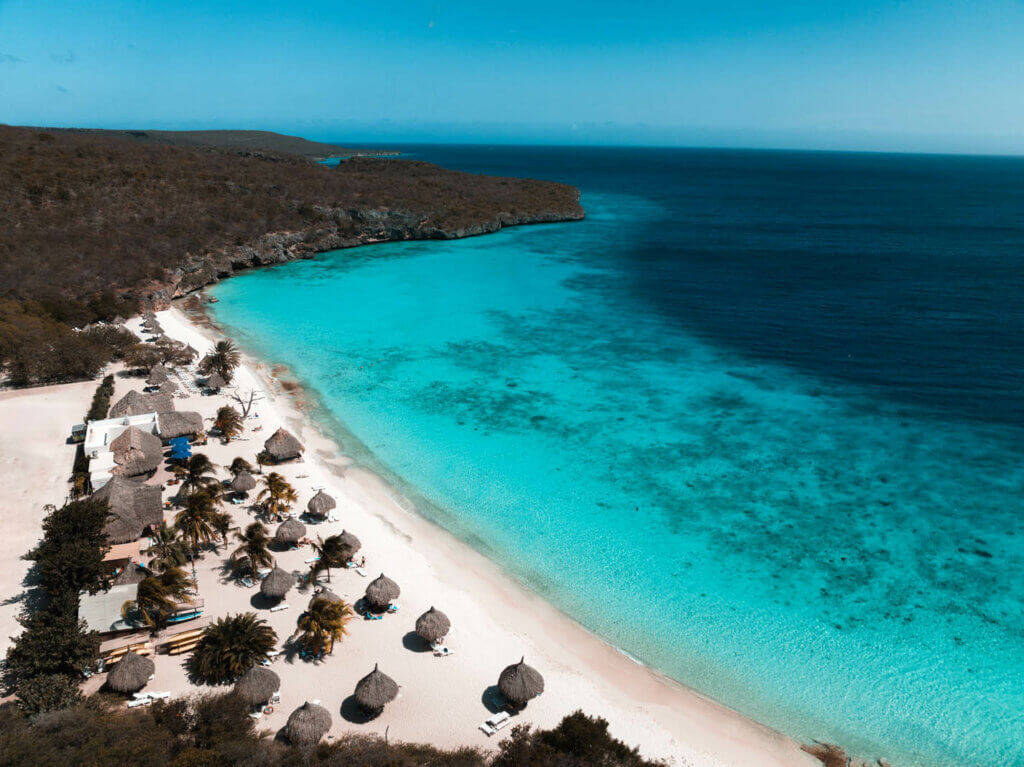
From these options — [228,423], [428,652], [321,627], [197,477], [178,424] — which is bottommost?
[428,652]

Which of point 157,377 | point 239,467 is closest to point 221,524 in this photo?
point 239,467

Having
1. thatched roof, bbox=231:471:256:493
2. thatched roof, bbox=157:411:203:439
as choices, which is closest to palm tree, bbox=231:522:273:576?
thatched roof, bbox=231:471:256:493

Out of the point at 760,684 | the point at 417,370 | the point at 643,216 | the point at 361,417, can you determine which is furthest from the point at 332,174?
the point at 760,684

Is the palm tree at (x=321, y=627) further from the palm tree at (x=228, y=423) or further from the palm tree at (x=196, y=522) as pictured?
the palm tree at (x=228, y=423)

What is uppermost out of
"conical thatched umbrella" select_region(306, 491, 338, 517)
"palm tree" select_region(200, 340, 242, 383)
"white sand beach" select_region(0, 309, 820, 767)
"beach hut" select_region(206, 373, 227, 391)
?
"palm tree" select_region(200, 340, 242, 383)

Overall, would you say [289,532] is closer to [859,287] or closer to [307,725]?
[307,725]

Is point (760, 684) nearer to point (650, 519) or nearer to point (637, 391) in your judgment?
point (650, 519)

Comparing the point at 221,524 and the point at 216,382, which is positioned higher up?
the point at 216,382

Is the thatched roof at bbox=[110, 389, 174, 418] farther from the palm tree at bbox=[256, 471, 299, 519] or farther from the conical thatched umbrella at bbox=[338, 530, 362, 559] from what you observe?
the conical thatched umbrella at bbox=[338, 530, 362, 559]
